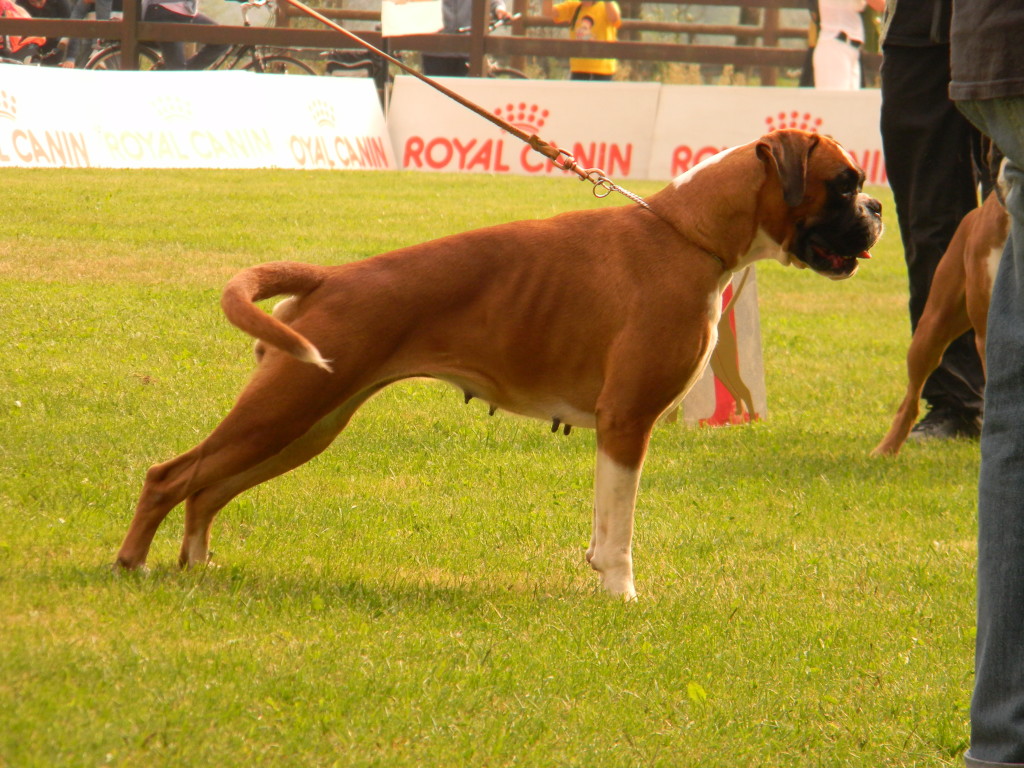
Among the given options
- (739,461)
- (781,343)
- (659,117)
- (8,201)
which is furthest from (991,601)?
(659,117)

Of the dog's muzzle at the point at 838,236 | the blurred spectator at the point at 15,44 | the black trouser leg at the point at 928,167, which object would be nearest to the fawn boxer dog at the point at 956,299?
the black trouser leg at the point at 928,167

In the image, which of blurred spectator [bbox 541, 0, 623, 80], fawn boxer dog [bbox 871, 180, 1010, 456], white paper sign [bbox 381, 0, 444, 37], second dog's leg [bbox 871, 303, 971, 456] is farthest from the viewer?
blurred spectator [bbox 541, 0, 623, 80]

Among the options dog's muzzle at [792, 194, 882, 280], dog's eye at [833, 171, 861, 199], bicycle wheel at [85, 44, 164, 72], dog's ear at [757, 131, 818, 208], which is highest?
dog's ear at [757, 131, 818, 208]

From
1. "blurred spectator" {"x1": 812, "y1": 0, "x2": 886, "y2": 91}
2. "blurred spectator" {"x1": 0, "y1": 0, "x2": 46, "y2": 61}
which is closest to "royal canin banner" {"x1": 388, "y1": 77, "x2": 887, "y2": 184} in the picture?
"blurred spectator" {"x1": 812, "y1": 0, "x2": 886, "y2": 91}

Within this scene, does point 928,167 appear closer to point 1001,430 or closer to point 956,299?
point 956,299

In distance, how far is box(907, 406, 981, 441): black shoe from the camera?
7594 millimetres

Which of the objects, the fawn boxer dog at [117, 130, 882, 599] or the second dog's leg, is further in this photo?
the second dog's leg

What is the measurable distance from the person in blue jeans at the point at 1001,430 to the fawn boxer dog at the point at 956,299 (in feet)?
11.0

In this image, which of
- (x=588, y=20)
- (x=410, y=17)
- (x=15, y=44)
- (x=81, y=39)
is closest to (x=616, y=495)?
(x=81, y=39)

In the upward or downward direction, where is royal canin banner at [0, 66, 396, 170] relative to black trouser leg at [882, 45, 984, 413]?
downward

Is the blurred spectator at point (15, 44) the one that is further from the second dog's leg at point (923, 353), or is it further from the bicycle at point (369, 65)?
the second dog's leg at point (923, 353)

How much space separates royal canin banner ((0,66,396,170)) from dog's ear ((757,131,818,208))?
997 cm

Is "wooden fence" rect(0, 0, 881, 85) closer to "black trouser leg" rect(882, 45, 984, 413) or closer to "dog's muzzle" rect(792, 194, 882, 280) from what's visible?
"black trouser leg" rect(882, 45, 984, 413)

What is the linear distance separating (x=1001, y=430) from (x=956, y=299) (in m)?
4.03
